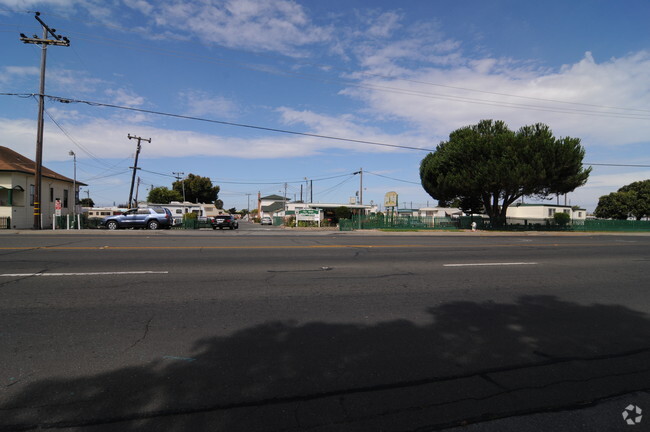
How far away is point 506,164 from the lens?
31.9m

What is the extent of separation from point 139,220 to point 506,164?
3075 centimetres

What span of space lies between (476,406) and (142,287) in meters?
5.77

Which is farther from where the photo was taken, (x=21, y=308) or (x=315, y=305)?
(x=315, y=305)

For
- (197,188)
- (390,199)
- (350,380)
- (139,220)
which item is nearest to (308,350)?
(350,380)

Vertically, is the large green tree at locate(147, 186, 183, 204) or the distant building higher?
the large green tree at locate(147, 186, 183, 204)

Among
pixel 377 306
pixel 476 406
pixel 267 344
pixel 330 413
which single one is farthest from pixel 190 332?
pixel 476 406

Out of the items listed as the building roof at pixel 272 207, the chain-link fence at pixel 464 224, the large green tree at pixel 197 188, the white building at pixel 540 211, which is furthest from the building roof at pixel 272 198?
the chain-link fence at pixel 464 224

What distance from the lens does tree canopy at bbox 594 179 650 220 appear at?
6506 cm

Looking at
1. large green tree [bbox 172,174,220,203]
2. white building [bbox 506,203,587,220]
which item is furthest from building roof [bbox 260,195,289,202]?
white building [bbox 506,203,587,220]

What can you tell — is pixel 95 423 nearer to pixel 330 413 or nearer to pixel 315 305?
pixel 330 413

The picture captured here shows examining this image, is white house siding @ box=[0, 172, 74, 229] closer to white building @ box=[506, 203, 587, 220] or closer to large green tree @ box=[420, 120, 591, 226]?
large green tree @ box=[420, 120, 591, 226]

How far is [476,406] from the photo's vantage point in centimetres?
288

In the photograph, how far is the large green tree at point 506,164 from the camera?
31.9 meters

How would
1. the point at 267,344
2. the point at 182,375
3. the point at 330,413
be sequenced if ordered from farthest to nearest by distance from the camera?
1. the point at 267,344
2. the point at 182,375
3. the point at 330,413
